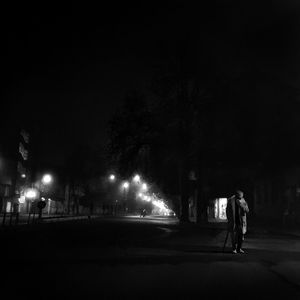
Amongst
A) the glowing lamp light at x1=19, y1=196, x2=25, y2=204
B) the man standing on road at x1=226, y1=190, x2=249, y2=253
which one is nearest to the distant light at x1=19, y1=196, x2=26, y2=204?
the glowing lamp light at x1=19, y1=196, x2=25, y2=204

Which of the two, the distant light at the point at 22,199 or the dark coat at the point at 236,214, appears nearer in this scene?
the dark coat at the point at 236,214

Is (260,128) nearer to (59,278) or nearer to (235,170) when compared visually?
(235,170)

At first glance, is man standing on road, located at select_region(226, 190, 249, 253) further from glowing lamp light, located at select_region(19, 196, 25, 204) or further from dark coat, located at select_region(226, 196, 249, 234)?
glowing lamp light, located at select_region(19, 196, 25, 204)

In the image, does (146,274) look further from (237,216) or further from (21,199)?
(21,199)

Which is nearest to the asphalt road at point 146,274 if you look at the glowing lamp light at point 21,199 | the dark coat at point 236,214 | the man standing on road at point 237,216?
the man standing on road at point 237,216

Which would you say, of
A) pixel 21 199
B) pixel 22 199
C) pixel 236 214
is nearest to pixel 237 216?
pixel 236 214

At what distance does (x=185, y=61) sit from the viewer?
144 ft

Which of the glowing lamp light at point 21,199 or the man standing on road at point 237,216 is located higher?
the glowing lamp light at point 21,199

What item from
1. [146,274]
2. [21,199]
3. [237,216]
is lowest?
[146,274]

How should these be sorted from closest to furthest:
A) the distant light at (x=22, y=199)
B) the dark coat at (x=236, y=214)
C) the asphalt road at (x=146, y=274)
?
the asphalt road at (x=146, y=274) → the dark coat at (x=236, y=214) → the distant light at (x=22, y=199)

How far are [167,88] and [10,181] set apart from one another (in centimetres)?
3860

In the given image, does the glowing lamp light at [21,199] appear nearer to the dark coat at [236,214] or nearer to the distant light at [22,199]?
the distant light at [22,199]

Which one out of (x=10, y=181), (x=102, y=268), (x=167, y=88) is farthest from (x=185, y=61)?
(x=10, y=181)

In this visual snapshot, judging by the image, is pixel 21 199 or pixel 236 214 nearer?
pixel 236 214
